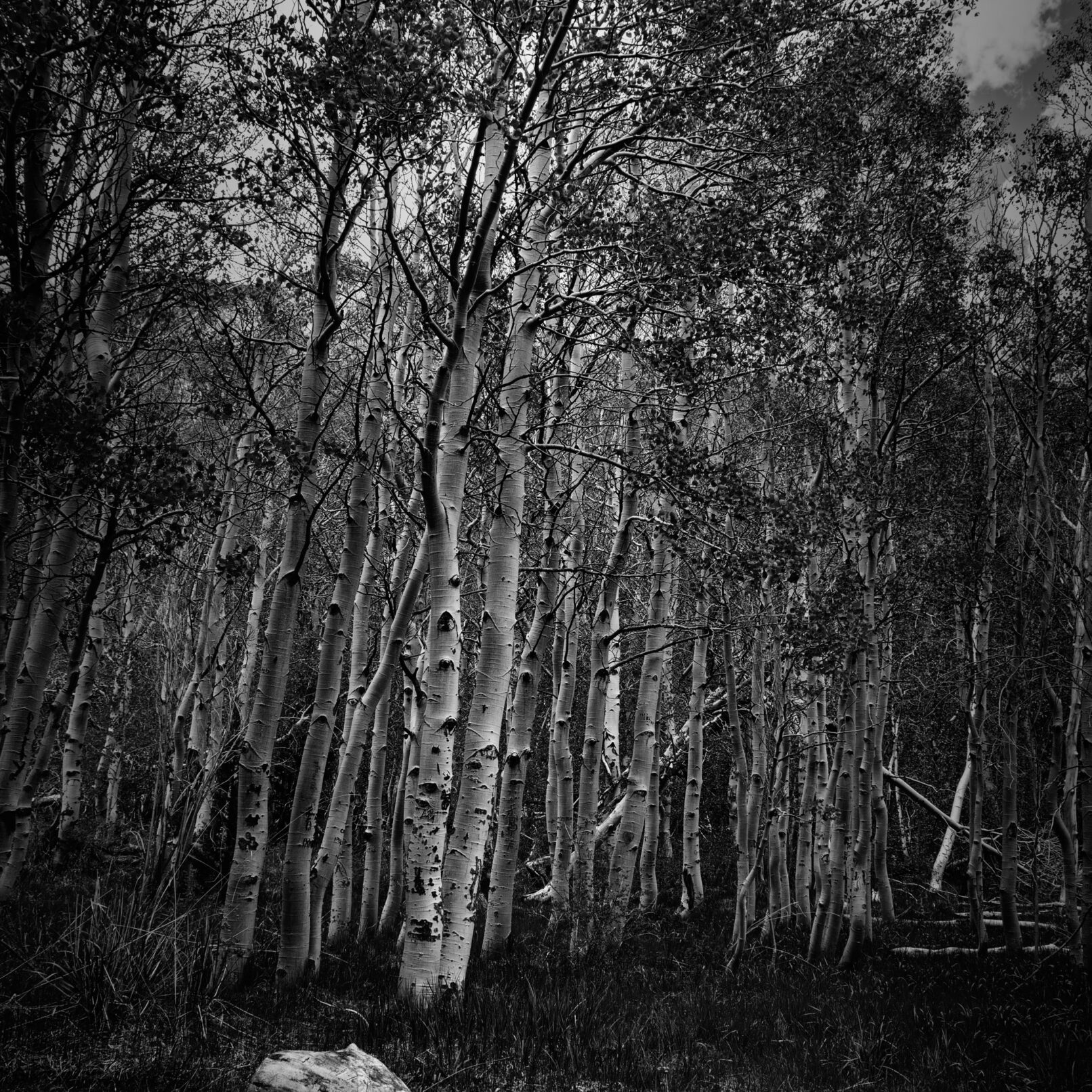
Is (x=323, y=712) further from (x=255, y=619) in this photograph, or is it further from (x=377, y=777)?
(x=255, y=619)

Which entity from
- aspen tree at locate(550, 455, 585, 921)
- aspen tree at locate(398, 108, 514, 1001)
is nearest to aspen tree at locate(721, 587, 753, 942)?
aspen tree at locate(550, 455, 585, 921)

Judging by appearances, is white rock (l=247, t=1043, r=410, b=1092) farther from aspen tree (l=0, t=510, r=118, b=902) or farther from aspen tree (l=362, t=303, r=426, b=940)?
aspen tree (l=362, t=303, r=426, b=940)

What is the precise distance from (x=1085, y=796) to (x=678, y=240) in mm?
6768

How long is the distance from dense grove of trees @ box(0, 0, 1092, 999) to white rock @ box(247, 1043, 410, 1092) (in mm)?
1645

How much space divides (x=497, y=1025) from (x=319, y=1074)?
177cm

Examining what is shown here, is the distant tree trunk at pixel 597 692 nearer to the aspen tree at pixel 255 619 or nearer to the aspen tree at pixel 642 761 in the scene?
the aspen tree at pixel 642 761

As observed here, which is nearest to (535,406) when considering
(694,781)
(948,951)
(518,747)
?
(518,747)

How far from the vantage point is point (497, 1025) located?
4.50 meters

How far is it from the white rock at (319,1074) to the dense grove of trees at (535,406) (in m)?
1.65

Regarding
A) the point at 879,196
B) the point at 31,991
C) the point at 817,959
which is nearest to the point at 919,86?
the point at 879,196

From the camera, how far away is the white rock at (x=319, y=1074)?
117 inches

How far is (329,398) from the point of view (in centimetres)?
1345

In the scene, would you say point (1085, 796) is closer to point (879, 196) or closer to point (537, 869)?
point (879, 196)

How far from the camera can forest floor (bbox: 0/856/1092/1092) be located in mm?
3652
